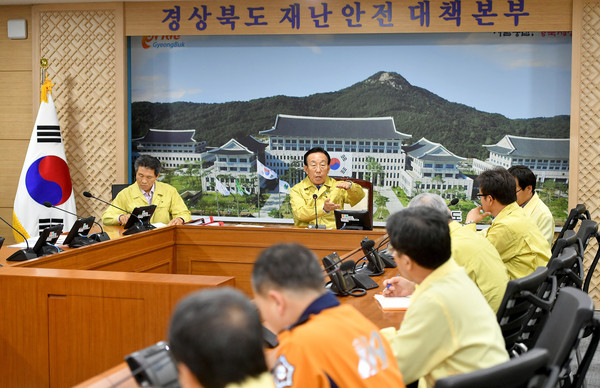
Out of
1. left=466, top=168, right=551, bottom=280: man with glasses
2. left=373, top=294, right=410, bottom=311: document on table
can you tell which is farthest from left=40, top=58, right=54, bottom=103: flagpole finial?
left=373, top=294, right=410, bottom=311: document on table

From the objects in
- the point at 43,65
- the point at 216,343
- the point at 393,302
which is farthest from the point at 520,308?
the point at 43,65

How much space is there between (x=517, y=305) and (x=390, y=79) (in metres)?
4.28

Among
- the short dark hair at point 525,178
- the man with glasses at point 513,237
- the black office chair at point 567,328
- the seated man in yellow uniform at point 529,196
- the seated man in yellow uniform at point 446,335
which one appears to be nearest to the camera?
the black office chair at point 567,328

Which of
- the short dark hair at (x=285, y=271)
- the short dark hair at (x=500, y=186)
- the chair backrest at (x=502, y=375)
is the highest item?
the short dark hair at (x=500, y=186)

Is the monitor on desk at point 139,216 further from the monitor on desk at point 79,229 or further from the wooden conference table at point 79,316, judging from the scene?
the wooden conference table at point 79,316

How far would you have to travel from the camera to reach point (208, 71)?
651cm

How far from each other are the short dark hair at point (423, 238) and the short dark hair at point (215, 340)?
85cm

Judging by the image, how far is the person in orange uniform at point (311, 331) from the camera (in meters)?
1.31

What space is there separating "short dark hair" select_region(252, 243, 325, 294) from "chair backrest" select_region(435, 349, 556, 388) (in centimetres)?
35

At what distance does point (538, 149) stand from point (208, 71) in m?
3.41

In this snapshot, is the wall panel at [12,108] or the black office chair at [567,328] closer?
the black office chair at [567,328]

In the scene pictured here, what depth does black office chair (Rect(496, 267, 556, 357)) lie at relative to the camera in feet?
7.13

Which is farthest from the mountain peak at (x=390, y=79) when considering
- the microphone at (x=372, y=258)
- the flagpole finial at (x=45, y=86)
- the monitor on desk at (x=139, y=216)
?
the microphone at (x=372, y=258)

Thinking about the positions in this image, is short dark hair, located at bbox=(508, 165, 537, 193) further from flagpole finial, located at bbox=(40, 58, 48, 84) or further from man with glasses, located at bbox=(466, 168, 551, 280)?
flagpole finial, located at bbox=(40, 58, 48, 84)
